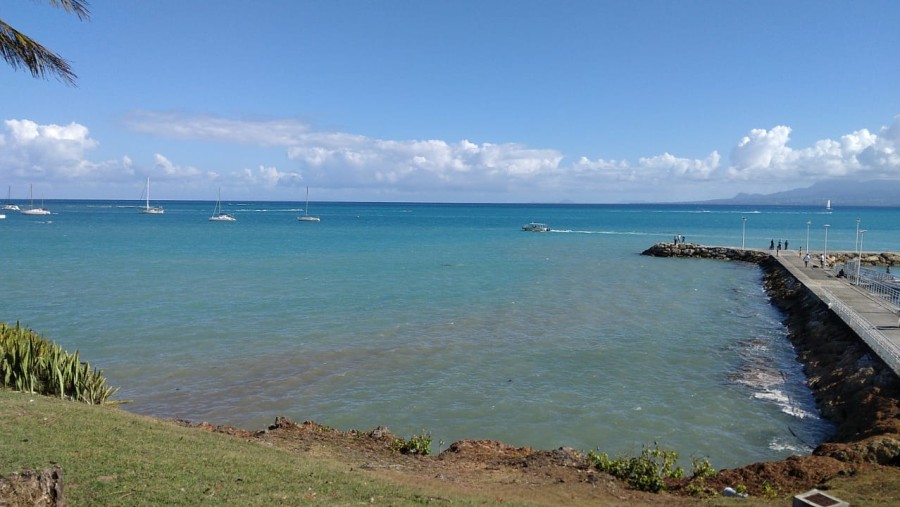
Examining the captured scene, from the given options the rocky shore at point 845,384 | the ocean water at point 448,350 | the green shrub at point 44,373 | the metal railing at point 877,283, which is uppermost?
the metal railing at point 877,283

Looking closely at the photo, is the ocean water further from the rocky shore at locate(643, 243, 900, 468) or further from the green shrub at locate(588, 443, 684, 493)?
the green shrub at locate(588, 443, 684, 493)

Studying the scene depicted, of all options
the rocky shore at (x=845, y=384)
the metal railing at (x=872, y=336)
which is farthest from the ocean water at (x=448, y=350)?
the metal railing at (x=872, y=336)

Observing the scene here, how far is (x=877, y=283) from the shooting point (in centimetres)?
3166

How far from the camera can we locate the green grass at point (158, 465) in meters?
7.73

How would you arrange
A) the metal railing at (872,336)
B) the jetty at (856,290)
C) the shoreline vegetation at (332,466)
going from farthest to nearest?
1. the jetty at (856,290)
2. the metal railing at (872,336)
3. the shoreline vegetation at (332,466)

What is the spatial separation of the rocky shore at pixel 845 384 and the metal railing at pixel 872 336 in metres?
0.19

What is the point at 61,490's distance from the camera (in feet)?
20.9

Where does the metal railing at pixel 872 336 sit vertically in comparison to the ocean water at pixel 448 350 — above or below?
above

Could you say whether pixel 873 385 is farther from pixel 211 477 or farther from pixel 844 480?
pixel 211 477

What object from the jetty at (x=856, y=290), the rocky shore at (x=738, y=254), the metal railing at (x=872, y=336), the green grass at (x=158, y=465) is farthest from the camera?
the rocky shore at (x=738, y=254)

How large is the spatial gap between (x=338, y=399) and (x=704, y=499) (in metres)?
9.77

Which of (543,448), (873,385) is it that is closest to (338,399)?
(543,448)

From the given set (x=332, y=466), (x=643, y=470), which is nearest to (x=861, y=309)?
(x=643, y=470)

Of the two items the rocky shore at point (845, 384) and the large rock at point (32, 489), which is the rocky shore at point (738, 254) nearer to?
the rocky shore at point (845, 384)
